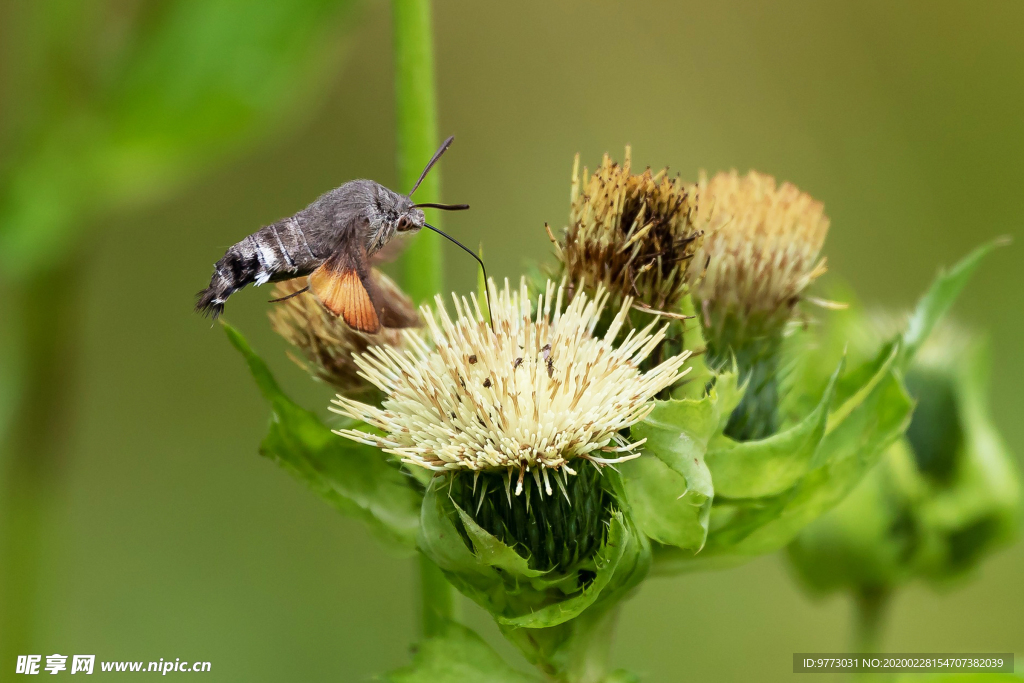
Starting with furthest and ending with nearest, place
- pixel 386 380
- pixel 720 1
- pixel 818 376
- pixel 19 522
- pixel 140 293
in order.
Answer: pixel 720 1 → pixel 140 293 → pixel 19 522 → pixel 818 376 → pixel 386 380

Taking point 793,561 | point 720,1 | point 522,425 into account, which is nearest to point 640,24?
point 720,1

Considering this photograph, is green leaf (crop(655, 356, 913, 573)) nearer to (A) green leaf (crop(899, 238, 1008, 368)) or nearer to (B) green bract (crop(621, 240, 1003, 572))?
(B) green bract (crop(621, 240, 1003, 572))

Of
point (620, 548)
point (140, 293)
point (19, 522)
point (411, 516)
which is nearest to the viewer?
point (620, 548)

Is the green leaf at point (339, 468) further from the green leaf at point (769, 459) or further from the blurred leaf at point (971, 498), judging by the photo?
the blurred leaf at point (971, 498)

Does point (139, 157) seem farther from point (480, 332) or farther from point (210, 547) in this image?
point (210, 547)

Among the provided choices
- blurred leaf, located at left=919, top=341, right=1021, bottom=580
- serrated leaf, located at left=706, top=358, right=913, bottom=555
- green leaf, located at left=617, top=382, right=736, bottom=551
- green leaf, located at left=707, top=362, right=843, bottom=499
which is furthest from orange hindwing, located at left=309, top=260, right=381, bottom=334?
blurred leaf, located at left=919, top=341, right=1021, bottom=580

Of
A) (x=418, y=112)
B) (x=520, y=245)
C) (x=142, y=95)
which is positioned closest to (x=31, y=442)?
(x=142, y=95)

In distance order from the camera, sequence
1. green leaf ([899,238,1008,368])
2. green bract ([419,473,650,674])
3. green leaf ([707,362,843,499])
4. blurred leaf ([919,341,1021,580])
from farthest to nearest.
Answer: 1. blurred leaf ([919,341,1021,580])
2. green leaf ([899,238,1008,368])
3. green leaf ([707,362,843,499])
4. green bract ([419,473,650,674])
